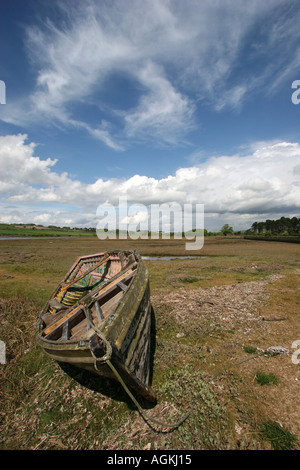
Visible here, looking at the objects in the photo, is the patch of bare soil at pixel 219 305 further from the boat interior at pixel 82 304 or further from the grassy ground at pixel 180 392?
the boat interior at pixel 82 304

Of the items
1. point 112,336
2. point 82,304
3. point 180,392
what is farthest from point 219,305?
point 112,336

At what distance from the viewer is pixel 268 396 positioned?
595 centimetres

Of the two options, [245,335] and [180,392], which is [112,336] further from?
[245,335]

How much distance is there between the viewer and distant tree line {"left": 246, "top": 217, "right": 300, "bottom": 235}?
142625 millimetres

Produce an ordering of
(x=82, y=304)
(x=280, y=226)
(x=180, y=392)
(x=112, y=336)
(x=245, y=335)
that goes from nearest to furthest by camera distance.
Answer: (x=112, y=336)
(x=180, y=392)
(x=82, y=304)
(x=245, y=335)
(x=280, y=226)

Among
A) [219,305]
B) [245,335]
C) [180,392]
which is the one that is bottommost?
[180,392]

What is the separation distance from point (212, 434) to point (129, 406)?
237 cm

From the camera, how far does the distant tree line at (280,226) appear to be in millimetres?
142625

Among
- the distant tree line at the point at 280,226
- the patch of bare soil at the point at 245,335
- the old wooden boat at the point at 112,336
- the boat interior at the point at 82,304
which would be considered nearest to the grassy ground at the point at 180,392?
the patch of bare soil at the point at 245,335

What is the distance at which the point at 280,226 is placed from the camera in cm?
16100

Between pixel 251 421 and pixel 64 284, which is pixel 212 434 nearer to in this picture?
pixel 251 421

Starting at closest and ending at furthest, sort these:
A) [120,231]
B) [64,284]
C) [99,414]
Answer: [99,414] < [64,284] < [120,231]
